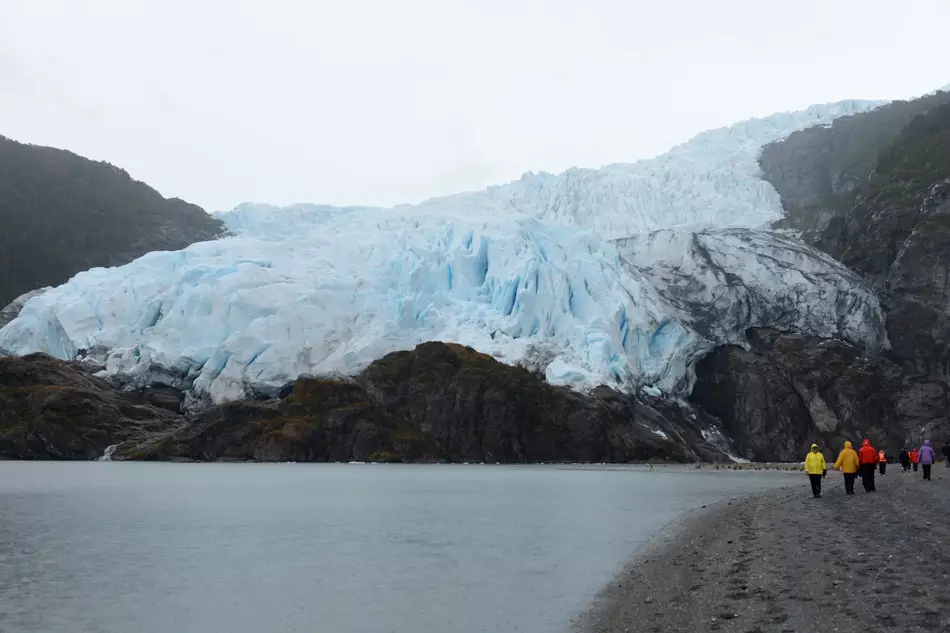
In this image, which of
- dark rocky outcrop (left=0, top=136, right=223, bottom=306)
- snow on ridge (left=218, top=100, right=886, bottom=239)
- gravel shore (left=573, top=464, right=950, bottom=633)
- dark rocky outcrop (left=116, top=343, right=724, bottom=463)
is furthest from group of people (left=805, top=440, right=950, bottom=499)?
dark rocky outcrop (left=0, top=136, right=223, bottom=306)

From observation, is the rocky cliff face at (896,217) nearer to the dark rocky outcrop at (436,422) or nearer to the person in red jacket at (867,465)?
the dark rocky outcrop at (436,422)

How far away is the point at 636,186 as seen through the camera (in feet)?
346

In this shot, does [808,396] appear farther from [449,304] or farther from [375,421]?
[375,421]

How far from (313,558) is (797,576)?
30.9 ft

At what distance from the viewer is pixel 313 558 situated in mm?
17516

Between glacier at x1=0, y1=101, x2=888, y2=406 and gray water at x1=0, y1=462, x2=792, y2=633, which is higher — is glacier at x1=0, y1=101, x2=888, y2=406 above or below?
above

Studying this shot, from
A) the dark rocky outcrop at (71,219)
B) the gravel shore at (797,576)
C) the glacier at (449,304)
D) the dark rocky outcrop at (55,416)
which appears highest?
the dark rocky outcrop at (71,219)

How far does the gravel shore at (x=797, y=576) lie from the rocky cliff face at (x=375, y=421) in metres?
51.4

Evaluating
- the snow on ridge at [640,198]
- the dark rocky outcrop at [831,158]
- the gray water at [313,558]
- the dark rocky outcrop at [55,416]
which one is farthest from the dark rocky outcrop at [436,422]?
the dark rocky outcrop at [831,158]

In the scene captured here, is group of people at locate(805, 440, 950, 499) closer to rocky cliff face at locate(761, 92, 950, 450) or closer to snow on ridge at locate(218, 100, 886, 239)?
rocky cliff face at locate(761, 92, 950, 450)

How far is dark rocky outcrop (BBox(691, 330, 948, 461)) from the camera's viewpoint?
7594 cm

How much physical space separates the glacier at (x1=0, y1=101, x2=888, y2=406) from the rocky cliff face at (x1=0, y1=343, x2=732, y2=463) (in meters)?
2.91

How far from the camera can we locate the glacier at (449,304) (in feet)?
248

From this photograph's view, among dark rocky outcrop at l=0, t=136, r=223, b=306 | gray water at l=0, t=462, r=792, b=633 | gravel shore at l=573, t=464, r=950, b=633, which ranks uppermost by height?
dark rocky outcrop at l=0, t=136, r=223, b=306
